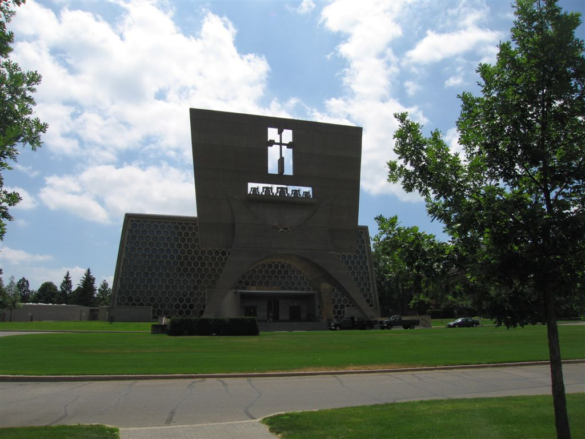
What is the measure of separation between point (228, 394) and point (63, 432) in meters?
4.41

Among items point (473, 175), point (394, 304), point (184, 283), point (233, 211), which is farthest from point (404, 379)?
point (394, 304)

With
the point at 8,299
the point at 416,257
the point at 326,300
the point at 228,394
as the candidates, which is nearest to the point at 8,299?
the point at 8,299

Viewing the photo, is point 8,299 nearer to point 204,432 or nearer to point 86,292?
point 204,432

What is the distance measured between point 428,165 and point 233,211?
40784 mm

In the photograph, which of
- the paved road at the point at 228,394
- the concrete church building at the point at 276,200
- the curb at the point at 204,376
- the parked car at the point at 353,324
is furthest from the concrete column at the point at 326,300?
the paved road at the point at 228,394

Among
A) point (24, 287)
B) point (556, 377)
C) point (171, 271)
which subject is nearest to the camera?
point (556, 377)

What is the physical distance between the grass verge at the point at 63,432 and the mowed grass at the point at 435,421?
240 cm

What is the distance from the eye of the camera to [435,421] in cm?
742

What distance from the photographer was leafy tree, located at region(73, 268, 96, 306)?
400ft

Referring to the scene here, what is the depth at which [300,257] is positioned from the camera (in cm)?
4919

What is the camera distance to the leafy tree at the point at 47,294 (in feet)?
423

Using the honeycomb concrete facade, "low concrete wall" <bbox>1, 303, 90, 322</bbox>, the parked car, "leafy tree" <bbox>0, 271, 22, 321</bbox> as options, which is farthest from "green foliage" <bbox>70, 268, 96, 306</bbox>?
the parked car

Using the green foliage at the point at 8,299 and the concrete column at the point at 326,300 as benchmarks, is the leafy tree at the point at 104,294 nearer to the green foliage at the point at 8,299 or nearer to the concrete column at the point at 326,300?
the green foliage at the point at 8,299

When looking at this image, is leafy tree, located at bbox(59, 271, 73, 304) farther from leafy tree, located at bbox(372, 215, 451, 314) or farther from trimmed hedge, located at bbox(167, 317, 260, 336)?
leafy tree, located at bbox(372, 215, 451, 314)
